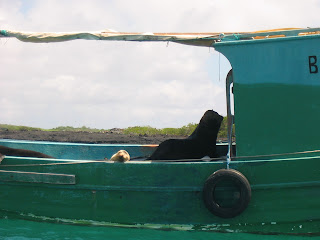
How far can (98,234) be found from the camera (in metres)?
7.51

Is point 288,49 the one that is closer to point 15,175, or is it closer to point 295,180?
point 295,180

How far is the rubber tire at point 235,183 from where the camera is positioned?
23.3 ft

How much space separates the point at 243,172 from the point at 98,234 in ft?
7.45

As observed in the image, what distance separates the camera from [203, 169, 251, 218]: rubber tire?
23.3 feet

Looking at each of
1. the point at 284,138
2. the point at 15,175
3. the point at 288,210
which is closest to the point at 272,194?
the point at 288,210

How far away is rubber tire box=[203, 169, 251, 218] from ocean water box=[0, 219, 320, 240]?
0.38 metres

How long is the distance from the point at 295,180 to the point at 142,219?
225 cm

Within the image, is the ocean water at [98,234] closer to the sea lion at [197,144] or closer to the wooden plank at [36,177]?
the wooden plank at [36,177]

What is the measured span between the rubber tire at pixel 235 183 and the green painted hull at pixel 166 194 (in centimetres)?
16

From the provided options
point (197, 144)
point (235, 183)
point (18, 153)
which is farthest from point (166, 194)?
point (18, 153)

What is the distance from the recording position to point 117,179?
7.55 m

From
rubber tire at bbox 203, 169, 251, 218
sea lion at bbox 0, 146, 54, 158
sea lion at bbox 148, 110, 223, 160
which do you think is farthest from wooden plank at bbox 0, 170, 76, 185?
rubber tire at bbox 203, 169, 251, 218

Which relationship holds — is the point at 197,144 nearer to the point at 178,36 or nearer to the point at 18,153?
the point at 178,36

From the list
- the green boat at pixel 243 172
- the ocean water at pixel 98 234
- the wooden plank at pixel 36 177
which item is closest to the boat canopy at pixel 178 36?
the green boat at pixel 243 172
